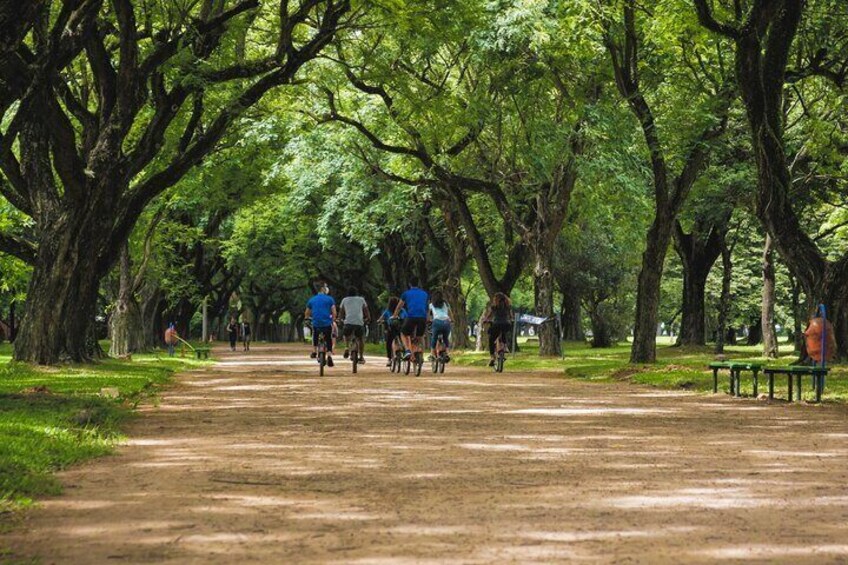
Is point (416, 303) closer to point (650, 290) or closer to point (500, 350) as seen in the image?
point (500, 350)

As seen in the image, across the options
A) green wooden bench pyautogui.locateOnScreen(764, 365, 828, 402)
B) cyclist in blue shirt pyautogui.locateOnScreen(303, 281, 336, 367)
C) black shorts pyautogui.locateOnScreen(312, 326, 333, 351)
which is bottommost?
green wooden bench pyautogui.locateOnScreen(764, 365, 828, 402)

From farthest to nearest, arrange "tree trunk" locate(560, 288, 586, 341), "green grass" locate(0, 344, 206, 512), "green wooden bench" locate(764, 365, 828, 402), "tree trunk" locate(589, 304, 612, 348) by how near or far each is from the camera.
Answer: "tree trunk" locate(560, 288, 586, 341), "tree trunk" locate(589, 304, 612, 348), "green wooden bench" locate(764, 365, 828, 402), "green grass" locate(0, 344, 206, 512)

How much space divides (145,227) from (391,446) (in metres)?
32.4

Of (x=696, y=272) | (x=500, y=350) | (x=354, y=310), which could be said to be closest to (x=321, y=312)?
(x=354, y=310)

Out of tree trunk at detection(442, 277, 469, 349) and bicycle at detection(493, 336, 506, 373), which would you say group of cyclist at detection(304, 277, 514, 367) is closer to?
bicycle at detection(493, 336, 506, 373)

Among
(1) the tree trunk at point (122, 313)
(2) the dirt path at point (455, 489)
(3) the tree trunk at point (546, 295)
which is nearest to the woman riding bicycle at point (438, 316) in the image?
(3) the tree trunk at point (546, 295)

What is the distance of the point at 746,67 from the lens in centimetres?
2095

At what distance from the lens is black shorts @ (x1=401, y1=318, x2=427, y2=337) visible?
2456cm

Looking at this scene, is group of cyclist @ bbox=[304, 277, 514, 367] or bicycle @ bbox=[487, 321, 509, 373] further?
bicycle @ bbox=[487, 321, 509, 373]

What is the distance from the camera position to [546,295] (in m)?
35.5

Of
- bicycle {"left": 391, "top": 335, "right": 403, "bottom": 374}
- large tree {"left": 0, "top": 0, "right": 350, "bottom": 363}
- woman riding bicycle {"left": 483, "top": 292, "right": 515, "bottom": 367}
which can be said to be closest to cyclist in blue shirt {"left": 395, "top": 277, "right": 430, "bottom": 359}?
bicycle {"left": 391, "top": 335, "right": 403, "bottom": 374}

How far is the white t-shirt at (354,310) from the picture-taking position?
25.4 metres

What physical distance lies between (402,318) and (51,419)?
44.2 ft

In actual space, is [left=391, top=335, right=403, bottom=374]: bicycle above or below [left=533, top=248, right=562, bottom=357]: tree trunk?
below
